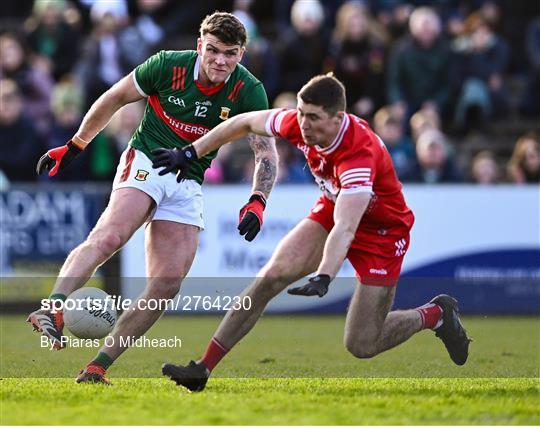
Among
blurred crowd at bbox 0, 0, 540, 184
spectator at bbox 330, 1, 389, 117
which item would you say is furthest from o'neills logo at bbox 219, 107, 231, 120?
spectator at bbox 330, 1, 389, 117

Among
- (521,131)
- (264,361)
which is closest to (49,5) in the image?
(521,131)

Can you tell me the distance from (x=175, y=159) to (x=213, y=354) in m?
1.33

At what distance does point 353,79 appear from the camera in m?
16.7

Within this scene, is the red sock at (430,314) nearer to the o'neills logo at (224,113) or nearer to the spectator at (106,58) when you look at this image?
the o'neills logo at (224,113)

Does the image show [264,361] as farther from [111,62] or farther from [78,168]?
[111,62]

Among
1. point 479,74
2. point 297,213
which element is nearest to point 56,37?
point 297,213

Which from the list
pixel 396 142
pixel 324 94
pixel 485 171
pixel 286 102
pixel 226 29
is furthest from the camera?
pixel 396 142

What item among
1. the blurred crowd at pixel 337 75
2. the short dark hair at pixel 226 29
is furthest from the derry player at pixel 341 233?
the blurred crowd at pixel 337 75

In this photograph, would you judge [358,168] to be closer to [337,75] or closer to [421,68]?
[337,75]

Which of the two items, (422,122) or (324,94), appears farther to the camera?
(422,122)

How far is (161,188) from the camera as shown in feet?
29.0

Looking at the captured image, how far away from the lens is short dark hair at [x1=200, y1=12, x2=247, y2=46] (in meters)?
8.74

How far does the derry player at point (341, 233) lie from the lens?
26.3ft

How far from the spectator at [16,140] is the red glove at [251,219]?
7.51m
